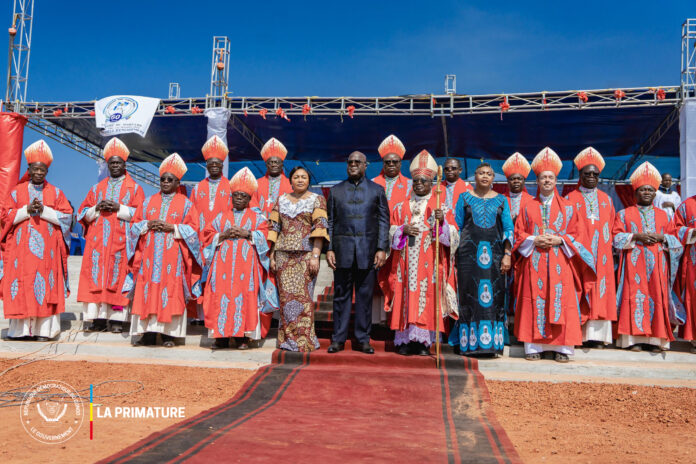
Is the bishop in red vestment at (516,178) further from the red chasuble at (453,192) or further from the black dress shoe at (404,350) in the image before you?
the black dress shoe at (404,350)

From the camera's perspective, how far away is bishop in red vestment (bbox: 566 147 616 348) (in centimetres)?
571

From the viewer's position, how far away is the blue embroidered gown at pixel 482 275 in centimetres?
534

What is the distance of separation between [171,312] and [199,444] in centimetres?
305

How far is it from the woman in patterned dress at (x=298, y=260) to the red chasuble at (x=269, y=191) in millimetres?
1364

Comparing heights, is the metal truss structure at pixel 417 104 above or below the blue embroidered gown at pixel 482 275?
above

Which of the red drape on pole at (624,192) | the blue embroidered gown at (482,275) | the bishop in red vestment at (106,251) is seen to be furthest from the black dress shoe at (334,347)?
the red drape on pole at (624,192)

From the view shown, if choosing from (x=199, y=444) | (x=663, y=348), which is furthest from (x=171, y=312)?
(x=663, y=348)

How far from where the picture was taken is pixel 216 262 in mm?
5836

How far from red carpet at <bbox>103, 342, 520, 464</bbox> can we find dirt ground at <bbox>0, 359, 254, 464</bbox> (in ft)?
0.75

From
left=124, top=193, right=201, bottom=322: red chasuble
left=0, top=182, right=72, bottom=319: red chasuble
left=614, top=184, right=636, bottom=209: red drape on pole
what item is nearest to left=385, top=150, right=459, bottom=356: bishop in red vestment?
left=124, top=193, right=201, bottom=322: red chasuble

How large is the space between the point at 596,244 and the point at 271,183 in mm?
3991

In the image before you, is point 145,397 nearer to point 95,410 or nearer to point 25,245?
point 95,410

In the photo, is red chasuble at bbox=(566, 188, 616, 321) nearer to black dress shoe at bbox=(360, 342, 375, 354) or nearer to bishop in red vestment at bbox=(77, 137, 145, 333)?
black dress shoe at bbox=(360, 342, 375, 354)

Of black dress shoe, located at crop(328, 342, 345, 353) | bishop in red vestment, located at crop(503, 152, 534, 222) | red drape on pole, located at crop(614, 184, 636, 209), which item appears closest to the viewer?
black dress shoe, located at crop(328, 342, 345, 353)
